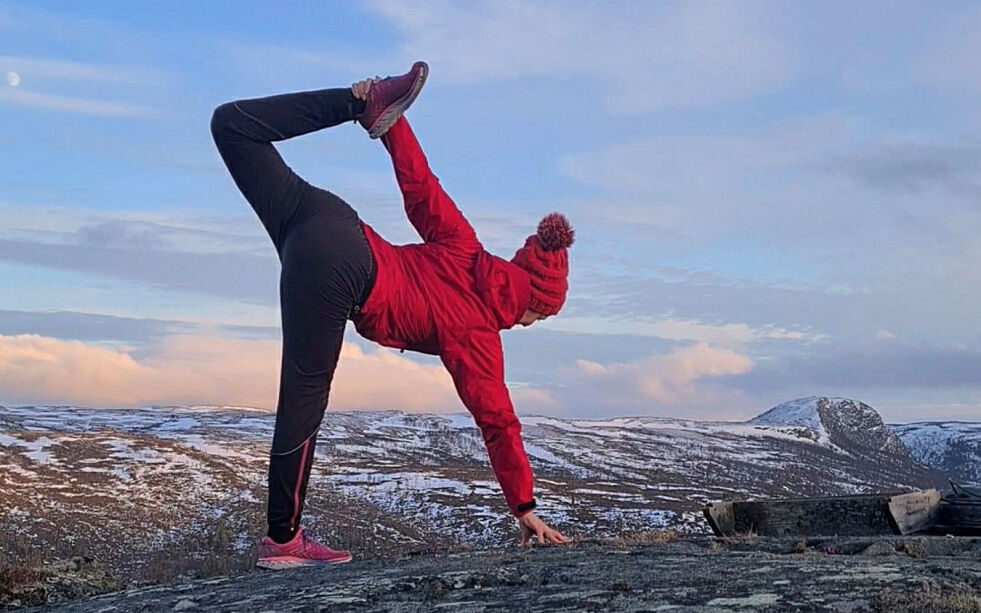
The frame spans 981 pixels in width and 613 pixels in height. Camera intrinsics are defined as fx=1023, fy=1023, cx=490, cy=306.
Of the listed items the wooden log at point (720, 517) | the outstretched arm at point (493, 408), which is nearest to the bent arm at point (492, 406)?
the outstretched arm at point (493, 408)

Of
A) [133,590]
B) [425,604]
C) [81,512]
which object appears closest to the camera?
[425,604]

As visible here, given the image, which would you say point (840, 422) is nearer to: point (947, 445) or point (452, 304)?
point (947, 445)

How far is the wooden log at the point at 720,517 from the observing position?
787 cm

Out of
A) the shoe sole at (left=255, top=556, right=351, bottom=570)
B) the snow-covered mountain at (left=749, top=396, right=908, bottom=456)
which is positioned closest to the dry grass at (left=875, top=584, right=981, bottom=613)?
the shoe sole at (left=255, top=556, right=351, bottom=570)

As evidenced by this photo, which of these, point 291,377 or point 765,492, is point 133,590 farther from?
point 765,492

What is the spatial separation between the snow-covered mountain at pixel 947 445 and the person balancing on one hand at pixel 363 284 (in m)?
46.8

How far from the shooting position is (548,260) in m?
7.66

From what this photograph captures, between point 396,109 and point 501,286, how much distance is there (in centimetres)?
148

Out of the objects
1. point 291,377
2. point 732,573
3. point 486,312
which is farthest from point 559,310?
point 732,573

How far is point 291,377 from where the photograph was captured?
7125 millimetres

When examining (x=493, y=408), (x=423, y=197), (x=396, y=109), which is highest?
(x=396, y=109)

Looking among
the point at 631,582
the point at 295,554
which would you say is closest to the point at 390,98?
the point at 295,554

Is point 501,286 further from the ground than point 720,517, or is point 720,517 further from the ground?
point 501,286

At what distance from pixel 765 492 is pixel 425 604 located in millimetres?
33127
